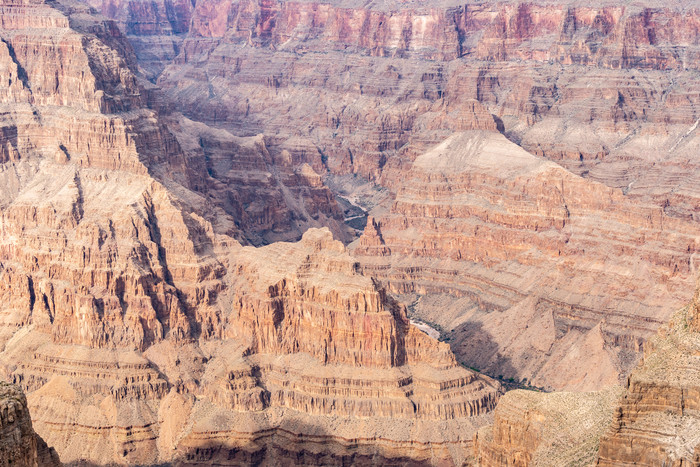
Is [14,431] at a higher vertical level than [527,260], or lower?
higher

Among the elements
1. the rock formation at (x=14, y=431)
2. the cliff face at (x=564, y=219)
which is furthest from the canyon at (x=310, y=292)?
the cliff face at (x=564, y=219)

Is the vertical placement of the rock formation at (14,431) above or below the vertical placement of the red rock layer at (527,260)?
above

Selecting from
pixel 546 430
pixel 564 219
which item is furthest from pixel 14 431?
pixel 564 219

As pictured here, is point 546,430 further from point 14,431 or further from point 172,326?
point 172,326

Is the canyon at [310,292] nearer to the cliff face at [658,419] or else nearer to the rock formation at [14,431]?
the cliff face at [658,419]

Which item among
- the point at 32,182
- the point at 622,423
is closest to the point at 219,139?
the point at 32,182

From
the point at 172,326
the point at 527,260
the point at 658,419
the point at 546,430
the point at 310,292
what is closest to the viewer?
the point at 658,419

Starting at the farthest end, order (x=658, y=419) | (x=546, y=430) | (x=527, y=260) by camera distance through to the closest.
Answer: (x=527, y=260)
(x=546, y=430)
(x=658, y=419)

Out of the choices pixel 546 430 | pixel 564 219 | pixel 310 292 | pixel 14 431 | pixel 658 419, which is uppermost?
pixel 658 419
